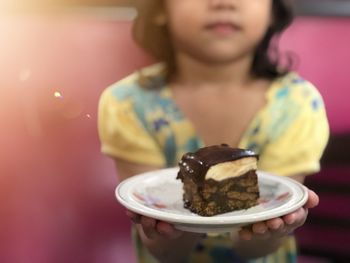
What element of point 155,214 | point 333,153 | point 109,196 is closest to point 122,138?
point 109,196

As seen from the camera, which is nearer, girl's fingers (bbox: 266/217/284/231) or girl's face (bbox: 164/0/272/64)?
girl's fingers (bbox: 266/217/284/231)

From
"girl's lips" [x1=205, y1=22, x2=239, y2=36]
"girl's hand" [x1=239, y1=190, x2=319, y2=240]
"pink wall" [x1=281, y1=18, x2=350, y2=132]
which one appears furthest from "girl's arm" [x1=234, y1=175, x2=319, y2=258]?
"girl's lips" [x1=205, y1=22, x2=239, y2=36]

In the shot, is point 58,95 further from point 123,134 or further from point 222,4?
point 222,4

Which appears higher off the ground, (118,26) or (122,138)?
(118,26)

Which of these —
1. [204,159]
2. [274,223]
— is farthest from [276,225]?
[204,159]

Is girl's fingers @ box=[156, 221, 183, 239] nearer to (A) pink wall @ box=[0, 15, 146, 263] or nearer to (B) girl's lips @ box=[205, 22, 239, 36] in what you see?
(A) pink wall @ box=[0, 15, 146, 263]

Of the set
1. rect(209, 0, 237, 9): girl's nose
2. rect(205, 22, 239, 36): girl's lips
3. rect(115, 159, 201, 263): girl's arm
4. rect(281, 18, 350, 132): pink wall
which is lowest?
rect(115, 159, 201, 263): girl's arm

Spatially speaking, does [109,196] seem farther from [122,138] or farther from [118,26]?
[118,26]

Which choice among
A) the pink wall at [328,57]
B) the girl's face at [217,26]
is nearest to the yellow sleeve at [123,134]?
the girl's face at [217,26]
